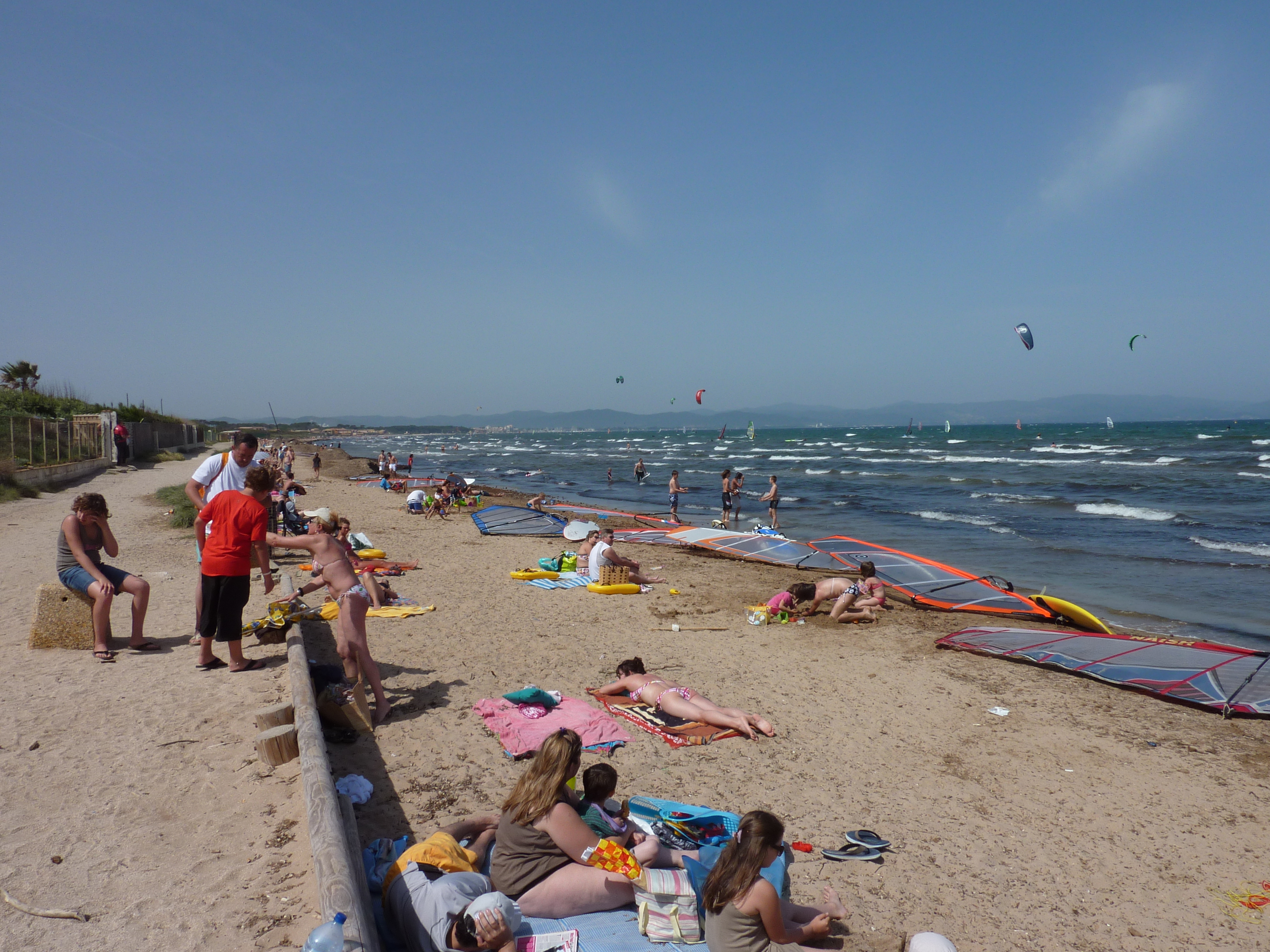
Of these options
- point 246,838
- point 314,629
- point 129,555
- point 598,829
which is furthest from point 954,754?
point 129,555

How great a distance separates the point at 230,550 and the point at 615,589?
220 inches

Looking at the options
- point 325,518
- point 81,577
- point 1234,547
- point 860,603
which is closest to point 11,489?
point 81,577

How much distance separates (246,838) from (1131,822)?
5022mm

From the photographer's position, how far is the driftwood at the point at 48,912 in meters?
2.91

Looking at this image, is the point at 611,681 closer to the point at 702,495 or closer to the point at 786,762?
the point at 786,762

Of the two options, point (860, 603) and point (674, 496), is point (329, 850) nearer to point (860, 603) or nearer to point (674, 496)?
point (860, 603)

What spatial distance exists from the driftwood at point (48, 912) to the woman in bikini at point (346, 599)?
1.98 meters

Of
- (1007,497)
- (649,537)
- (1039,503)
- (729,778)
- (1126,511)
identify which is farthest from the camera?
(1007,497)

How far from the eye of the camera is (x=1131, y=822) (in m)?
4.39

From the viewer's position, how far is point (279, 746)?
13.9 ft

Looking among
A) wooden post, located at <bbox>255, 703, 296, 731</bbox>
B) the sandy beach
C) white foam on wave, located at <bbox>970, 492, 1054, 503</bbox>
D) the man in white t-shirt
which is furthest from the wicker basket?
white foam on wave, located at <bbox>970, 492, 1054, 503</bbox>

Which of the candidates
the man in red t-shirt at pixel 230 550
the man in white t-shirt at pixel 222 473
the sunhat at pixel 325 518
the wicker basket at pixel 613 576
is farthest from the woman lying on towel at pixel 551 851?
the wicker basket at pixel 613 576

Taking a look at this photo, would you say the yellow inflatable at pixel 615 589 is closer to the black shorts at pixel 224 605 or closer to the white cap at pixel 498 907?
the black shorts at pixel 224 605

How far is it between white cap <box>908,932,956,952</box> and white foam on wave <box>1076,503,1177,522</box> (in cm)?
2044
